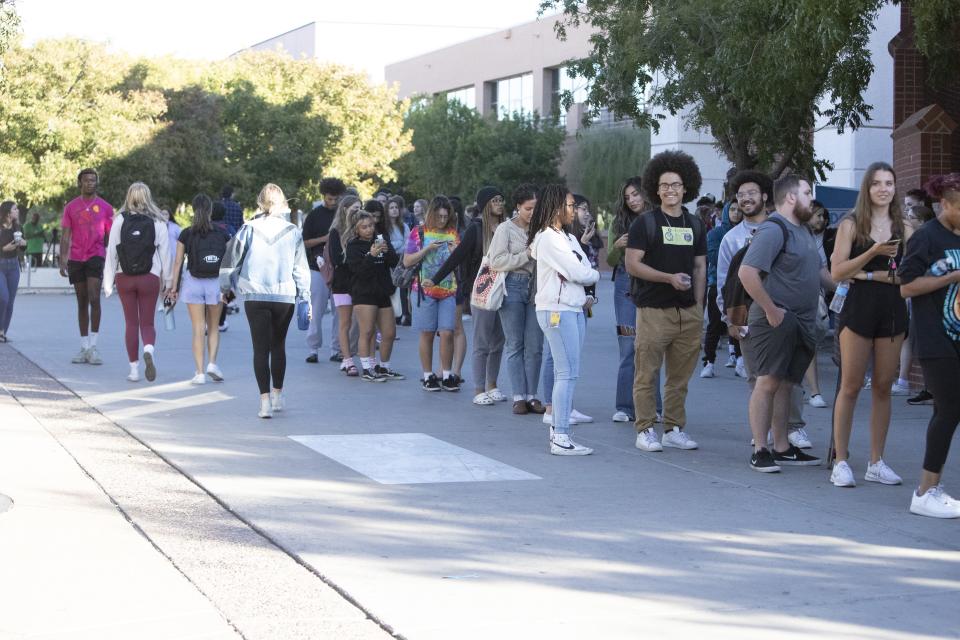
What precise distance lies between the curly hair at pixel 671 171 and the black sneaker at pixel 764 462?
6.08ft

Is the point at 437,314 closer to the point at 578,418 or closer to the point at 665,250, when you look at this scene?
the point at 578,418

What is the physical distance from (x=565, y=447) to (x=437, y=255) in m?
3.97

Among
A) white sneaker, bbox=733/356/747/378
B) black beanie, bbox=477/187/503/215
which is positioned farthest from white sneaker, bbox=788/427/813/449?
white sneaker, bbox=733/356/747/378

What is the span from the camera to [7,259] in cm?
1627

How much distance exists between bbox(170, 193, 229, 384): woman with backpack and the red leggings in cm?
27

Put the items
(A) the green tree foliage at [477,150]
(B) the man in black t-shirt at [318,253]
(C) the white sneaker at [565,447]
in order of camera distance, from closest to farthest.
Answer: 1. (C) the white sneaker at [565,447]
2. (B) the man in black t-shirt at [318,253]
3. (A) the green tree foliage at [477,150]

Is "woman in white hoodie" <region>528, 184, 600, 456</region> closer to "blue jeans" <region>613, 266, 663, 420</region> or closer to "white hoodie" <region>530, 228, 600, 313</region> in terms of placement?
"white hoodie" <region>530, 228, 600, 313</region>

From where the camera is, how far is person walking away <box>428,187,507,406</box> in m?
11.3

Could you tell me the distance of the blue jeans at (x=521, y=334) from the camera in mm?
10648

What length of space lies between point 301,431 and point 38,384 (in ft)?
12.3

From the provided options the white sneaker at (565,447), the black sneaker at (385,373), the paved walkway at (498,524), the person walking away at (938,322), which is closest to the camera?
the paved walkway at (498,524)

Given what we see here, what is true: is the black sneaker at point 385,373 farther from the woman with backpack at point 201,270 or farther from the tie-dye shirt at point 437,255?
the woman with backpack at point 201,270

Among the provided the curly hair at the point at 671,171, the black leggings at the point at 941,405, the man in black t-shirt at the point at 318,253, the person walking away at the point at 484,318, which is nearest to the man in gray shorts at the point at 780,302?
the curly hair at the point at 671,171

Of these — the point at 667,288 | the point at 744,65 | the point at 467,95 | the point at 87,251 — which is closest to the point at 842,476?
the point at 667,288
